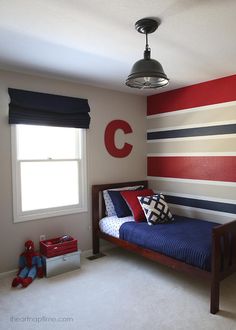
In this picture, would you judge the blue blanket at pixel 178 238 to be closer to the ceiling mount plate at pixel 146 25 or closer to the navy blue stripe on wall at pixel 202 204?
the navy blue stripe on wall at pixel 202 204

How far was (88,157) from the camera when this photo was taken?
3.65 metres

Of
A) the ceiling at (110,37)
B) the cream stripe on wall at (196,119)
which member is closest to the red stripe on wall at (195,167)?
the cream stripe on wall at (196,119)

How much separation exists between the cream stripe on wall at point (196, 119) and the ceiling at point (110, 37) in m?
0.43

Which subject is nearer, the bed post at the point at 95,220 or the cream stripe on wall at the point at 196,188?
the cream stripe on wall at the point at 196,188

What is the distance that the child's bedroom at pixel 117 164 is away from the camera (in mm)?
2023

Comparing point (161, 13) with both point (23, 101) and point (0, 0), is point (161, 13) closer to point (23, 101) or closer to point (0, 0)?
point (0, 0)

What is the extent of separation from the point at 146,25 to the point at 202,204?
2.41 m

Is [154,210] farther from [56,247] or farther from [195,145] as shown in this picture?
[56,247]

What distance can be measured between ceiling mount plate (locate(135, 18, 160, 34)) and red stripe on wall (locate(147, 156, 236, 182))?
1913mm

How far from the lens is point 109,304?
94.7 inches

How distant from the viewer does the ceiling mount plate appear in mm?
1881

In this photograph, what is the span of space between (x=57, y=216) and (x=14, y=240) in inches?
22.7

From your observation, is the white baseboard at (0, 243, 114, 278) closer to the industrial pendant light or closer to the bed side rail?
the bed side rail

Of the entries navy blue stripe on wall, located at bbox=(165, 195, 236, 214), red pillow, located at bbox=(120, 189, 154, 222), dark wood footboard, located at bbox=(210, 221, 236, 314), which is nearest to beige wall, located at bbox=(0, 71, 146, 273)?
red pillow, located at bbox=(120, 189, 154, 222)
